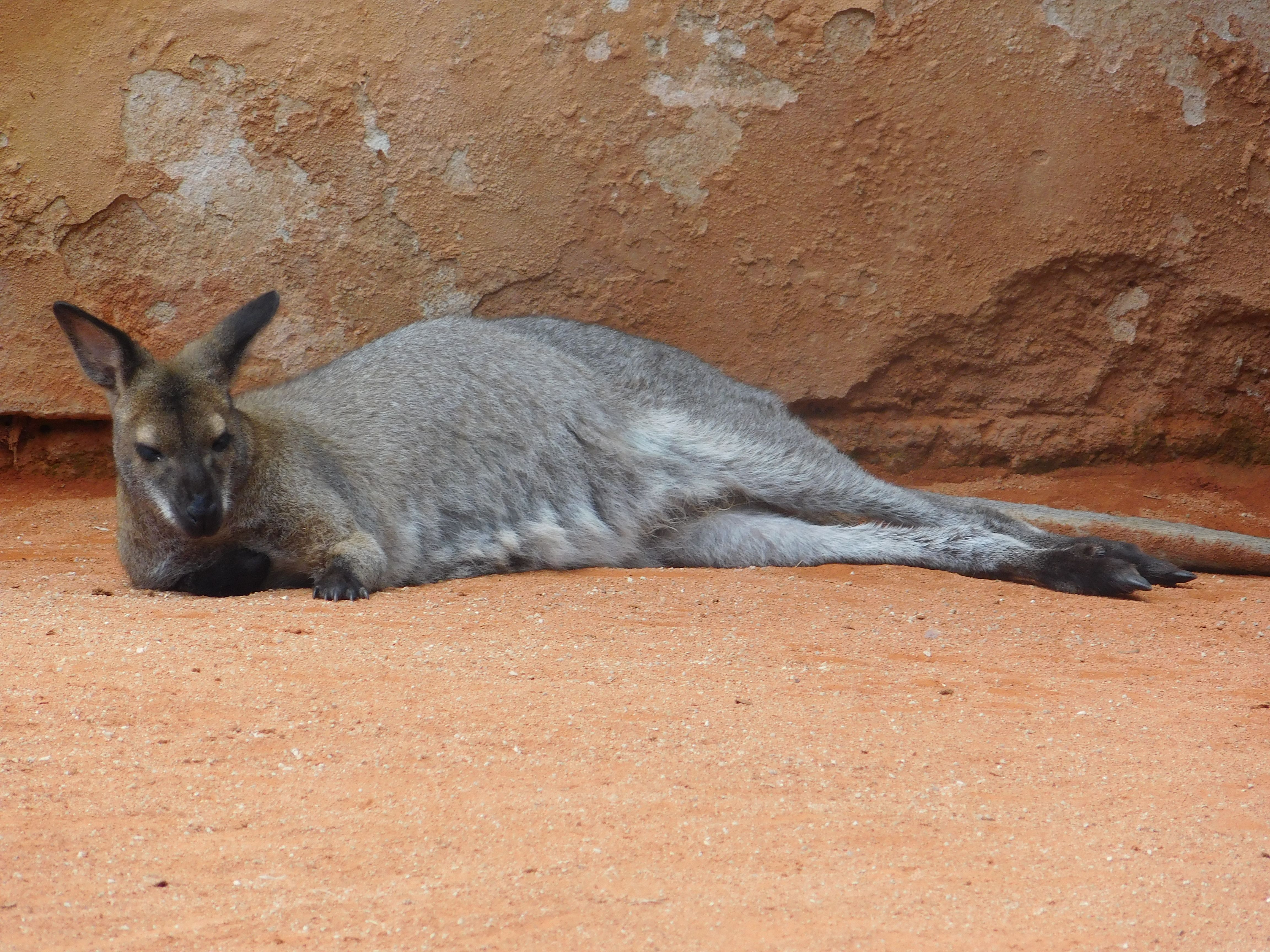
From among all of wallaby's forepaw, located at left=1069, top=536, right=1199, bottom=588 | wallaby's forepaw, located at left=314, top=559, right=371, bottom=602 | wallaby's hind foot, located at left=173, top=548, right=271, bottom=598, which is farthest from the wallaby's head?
wallaby's forepaw, located at left=1069, top=536, right=1199, bottom=588

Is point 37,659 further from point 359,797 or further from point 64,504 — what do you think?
point 64,504

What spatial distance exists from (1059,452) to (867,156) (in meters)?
1.80

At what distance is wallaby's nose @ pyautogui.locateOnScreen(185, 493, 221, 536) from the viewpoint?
4.36 metres

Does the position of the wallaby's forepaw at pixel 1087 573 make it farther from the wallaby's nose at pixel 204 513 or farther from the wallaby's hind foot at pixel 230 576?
the wallaby's nose at pixel 204 513

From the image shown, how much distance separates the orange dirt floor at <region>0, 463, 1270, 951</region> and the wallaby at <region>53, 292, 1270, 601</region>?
58 centimetres

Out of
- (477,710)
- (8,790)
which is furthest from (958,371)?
(8,790)

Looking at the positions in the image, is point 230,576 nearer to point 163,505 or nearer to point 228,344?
point 163,505

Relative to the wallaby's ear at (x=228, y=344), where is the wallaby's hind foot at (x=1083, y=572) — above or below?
below

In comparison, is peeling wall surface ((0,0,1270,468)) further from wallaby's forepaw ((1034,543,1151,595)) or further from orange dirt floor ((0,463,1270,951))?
orange dirt floor ((0,463,1270,951))

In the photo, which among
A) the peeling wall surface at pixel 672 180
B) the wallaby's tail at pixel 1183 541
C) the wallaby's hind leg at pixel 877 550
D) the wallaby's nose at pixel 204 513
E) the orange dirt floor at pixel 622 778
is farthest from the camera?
the peeling wall surface at pixel 672 180

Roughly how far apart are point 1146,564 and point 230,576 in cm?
347

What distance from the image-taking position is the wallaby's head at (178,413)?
4422 millimetres

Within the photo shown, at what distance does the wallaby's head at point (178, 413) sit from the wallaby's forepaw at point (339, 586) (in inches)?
16.1

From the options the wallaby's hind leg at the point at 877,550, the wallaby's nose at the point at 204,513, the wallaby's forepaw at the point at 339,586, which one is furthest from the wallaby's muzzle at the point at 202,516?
the wallaby's hind leg at the point at 877,550
